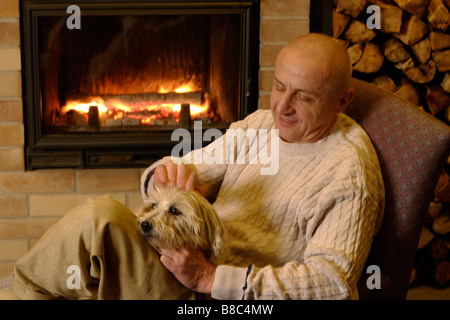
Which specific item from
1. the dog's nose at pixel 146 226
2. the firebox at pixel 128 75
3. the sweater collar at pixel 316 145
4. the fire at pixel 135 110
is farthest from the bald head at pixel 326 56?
the fire at pixel 135 110

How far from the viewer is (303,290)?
3.82 feet

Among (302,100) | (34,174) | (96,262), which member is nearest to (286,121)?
(302,100)

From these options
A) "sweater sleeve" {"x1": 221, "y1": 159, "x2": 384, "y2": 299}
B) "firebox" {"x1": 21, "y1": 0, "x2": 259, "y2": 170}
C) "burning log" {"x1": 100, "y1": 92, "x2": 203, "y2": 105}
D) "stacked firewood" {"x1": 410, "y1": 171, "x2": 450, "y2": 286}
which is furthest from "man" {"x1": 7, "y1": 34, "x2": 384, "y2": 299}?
"stacked firewood" {"x1": 410, "y1": 171, "x2": 450, "y2": 286}

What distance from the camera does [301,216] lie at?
132cm

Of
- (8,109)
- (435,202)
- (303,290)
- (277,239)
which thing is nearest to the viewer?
(303,290)

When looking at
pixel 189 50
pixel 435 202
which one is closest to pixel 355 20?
pixel 189 50

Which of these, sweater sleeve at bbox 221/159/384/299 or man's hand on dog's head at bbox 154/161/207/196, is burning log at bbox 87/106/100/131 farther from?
sweater sleeve at bbox 221/159/384/299

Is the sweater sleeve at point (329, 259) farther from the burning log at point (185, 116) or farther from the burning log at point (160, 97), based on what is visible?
the burning log at point (160, 97)

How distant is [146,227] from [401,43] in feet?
4.51

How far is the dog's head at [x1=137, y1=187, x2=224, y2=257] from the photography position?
48.2 inches

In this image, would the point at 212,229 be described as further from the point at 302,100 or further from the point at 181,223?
the point at 302,100

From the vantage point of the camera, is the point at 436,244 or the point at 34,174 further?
the point at 436,244
